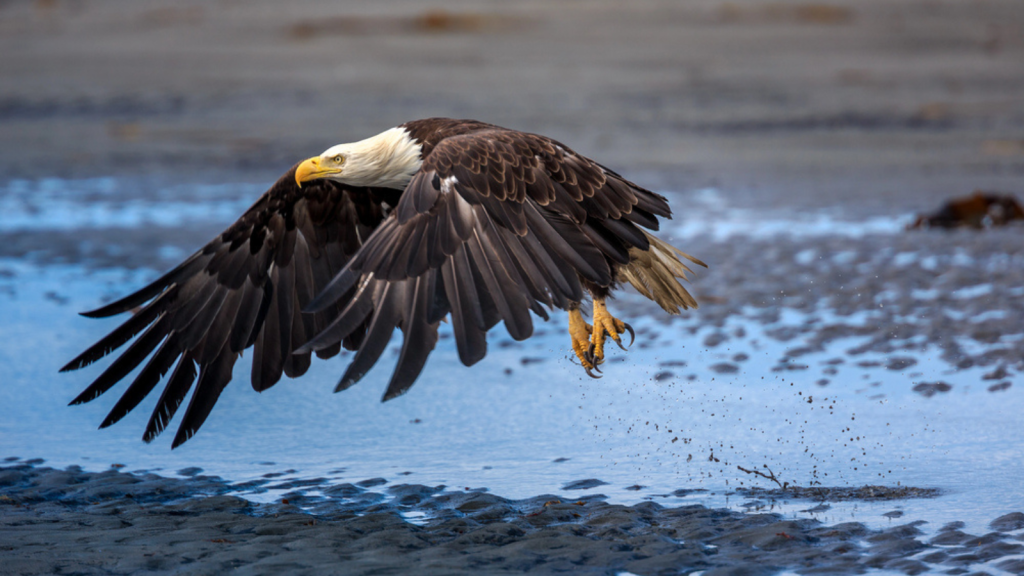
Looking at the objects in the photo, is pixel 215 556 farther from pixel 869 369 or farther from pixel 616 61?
pixel 616 61

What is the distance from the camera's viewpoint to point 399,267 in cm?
377

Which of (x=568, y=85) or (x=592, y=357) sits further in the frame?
(x=568, y=85)

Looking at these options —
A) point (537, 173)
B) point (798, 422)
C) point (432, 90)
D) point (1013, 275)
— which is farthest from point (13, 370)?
point (432, 90)

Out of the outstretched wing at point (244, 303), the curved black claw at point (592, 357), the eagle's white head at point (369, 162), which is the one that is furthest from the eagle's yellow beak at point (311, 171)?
the curved black claw at point (592, 357)

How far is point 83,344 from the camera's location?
20.7ft

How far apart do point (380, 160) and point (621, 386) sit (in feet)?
5.12

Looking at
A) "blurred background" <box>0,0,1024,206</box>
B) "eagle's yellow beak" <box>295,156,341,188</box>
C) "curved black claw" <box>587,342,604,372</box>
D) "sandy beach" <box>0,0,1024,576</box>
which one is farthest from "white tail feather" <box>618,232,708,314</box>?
"blurred background" <box>0,0,1024,206</box>

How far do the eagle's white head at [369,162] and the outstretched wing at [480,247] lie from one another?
0.44 metres

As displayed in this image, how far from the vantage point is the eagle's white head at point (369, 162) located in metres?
4.67

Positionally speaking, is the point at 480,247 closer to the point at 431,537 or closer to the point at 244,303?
the point at 431,537

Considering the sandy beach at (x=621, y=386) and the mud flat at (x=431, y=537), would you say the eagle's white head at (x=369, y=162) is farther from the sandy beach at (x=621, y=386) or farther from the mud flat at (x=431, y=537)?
the mud flat at (x=431, y=537)

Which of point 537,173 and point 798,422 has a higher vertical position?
point 537,173

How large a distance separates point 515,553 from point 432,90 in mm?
12658

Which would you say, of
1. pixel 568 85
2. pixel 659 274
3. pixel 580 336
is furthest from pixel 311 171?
pixel 568 85
